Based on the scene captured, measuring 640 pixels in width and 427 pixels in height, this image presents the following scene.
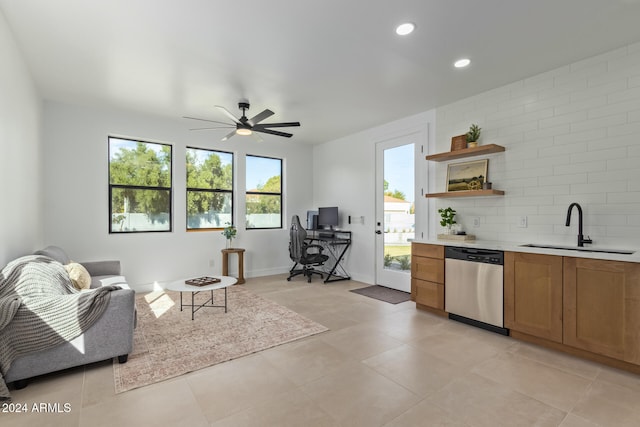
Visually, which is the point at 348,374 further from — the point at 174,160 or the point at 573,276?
the point at 174,160

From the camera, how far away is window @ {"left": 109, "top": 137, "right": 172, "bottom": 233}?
15.3 ft

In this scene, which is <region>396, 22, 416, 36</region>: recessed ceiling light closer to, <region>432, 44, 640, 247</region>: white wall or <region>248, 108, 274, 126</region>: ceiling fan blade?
<region>248, 108, 274, 126</region>: ceiling fan blade

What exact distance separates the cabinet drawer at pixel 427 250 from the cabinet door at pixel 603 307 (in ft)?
4.05

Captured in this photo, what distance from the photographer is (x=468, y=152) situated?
3.67 m

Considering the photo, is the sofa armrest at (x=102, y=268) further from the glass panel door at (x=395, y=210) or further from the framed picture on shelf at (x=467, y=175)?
the framed picture on shelf at (x=467, y=175)

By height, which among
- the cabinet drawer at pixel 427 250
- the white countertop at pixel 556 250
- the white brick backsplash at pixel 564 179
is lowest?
the cabinet drawer at pixel 427 250

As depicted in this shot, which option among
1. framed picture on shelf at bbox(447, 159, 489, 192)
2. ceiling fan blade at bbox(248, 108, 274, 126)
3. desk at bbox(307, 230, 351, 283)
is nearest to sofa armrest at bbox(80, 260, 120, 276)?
ceiling fan blade at bbox(248, 108, 274, 126)

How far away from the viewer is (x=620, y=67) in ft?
9.12

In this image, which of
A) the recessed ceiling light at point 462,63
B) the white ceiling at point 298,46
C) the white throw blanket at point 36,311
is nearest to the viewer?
the white throw blanket at point 36,311

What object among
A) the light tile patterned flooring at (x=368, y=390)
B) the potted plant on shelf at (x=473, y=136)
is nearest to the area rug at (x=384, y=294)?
the light tile patterned flooring at (x=368, y=390)

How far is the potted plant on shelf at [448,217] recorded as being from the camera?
3.92m

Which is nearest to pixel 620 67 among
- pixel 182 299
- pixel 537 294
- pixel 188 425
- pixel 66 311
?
pixel 537 294

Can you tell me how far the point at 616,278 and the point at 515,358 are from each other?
0.99 metres

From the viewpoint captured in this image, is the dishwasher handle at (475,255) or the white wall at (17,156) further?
the dishwasher handle at (475,255)
